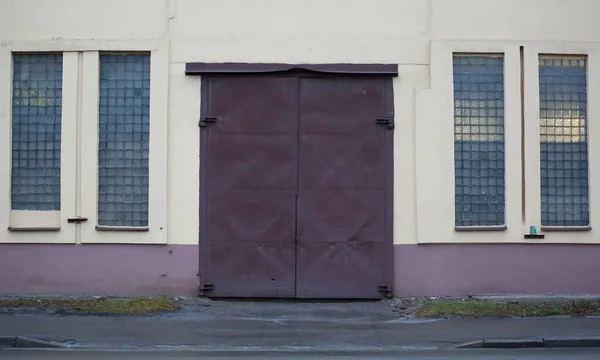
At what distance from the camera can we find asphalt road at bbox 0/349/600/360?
1309cm

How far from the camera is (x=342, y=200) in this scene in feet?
59.9

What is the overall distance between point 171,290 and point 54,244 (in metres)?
2.20

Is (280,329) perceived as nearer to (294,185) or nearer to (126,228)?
(294,185)

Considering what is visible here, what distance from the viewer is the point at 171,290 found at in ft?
59.7

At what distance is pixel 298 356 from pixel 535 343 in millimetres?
3425

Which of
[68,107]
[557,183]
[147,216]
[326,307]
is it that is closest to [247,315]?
[326,307]

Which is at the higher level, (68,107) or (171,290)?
(68,107)

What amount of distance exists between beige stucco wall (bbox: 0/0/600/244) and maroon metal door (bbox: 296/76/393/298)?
0.36 m

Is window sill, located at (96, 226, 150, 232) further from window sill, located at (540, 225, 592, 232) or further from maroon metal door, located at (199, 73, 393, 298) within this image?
window sill, located at (540, 225, 592, 232)

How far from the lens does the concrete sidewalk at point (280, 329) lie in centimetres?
1430

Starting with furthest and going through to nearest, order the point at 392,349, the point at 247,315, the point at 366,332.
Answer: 1. the point at 247,315
2. the point at 366,332
3. the point at 392,349

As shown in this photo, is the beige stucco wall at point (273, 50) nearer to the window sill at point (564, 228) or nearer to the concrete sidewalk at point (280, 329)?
the window sill at point (564, 228)

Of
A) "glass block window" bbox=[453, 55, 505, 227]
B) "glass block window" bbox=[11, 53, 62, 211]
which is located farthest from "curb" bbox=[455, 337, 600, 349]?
"glass block window" bbox=[11, 53, 62, 211]

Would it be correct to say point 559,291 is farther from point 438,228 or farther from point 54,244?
point 54,244
